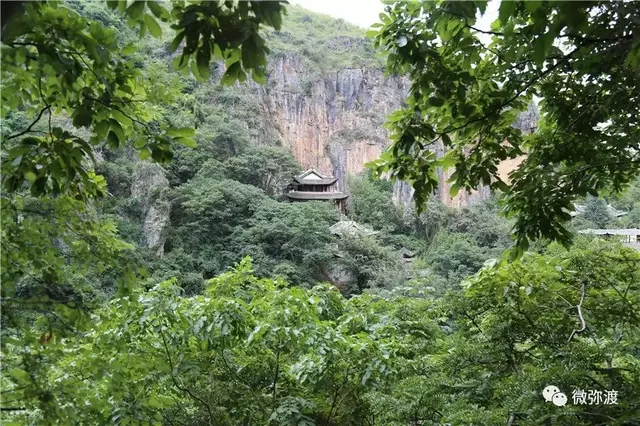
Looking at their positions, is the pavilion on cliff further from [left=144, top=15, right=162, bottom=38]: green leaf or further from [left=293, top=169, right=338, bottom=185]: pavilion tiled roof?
[left=144, top=15, right=162, bottom=38]: green leaf

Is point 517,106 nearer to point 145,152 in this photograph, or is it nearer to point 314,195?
point 145,152

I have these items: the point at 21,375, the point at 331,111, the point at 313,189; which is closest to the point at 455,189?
the point at 21,375

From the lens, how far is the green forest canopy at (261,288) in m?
1.12

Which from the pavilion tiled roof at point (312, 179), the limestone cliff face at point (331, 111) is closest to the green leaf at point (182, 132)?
the pavilion tiled roof at point (312, 179)

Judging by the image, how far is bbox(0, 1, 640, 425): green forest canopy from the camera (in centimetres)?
A: 112

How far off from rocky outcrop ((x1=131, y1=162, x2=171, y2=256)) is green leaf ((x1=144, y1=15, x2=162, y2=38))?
17076mm

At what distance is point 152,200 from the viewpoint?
698 inches

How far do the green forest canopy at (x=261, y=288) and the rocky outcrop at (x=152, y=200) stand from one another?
48.9 feet

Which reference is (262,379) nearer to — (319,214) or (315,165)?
(319,214)

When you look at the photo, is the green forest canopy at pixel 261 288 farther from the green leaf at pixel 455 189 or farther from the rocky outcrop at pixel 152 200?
the rocky outcrop at pixel 152 200

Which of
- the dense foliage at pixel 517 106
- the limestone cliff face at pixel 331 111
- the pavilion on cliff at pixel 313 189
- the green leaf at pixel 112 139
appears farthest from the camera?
the limestone cliff face at pixel 331 111

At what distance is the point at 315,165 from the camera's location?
29.0m

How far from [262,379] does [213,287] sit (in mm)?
653

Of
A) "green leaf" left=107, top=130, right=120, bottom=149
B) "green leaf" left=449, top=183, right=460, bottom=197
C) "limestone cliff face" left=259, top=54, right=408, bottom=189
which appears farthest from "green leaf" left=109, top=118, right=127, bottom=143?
"limestone cliff face" left=259, top=54, right=408, bottom=189
